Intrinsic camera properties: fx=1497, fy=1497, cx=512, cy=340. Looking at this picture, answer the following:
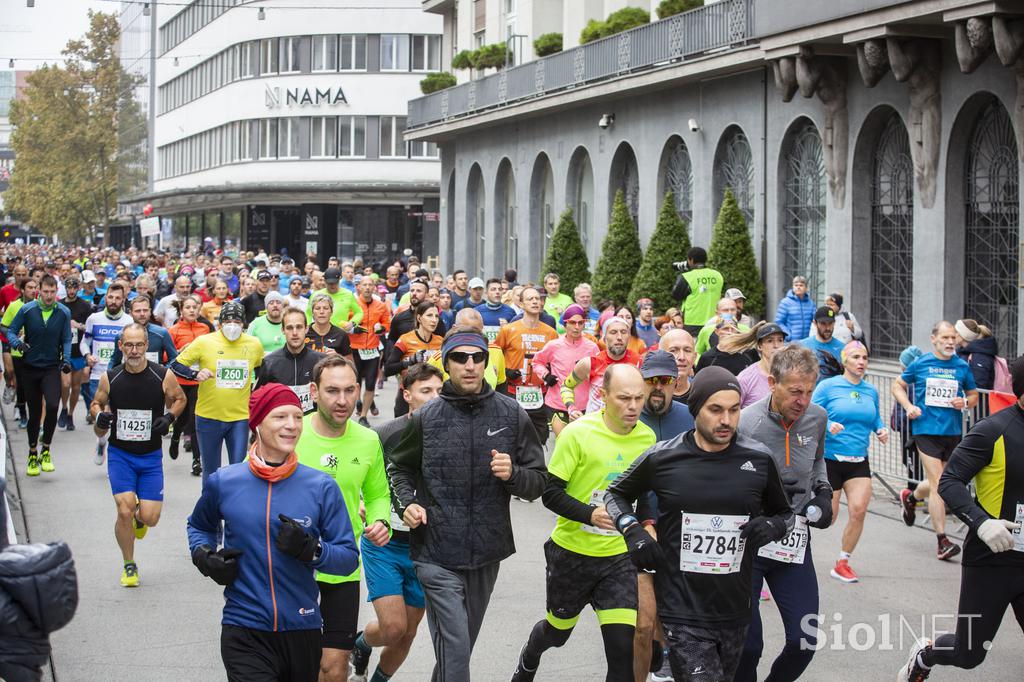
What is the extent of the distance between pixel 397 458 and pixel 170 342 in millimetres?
7142

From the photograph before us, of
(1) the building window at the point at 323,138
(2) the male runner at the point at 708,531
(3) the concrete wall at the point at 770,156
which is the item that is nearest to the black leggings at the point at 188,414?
(2) the male runner at the point at 708,531

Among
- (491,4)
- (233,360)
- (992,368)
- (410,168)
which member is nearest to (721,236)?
(992,368)

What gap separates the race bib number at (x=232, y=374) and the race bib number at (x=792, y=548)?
6348mm

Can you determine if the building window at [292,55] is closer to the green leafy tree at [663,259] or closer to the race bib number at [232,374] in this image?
the green leafy tree at [663,259]

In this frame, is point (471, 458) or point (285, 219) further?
point (285, 219)

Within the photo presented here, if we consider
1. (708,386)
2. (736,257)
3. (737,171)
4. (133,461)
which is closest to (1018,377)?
(708,386)

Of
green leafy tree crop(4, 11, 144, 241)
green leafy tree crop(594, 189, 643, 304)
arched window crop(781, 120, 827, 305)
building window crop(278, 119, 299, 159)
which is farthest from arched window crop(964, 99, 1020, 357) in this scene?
green leafy tree crop(4, 11, 144, 241)

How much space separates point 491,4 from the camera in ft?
138

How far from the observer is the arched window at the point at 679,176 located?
29453mm

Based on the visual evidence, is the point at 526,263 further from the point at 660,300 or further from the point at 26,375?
the point at 26,375

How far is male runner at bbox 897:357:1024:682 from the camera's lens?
6.78m

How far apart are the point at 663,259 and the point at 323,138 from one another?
3903 cm

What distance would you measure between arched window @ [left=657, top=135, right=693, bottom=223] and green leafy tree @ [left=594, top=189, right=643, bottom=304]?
1.02 meters

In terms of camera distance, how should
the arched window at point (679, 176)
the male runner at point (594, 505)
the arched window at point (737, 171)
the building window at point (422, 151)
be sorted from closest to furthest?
1. the male runner at point (594, 505)
2. the arched window at point (737, 171)
3. the arched window at point (679, 176)
4. the building window at point (422, 151)
